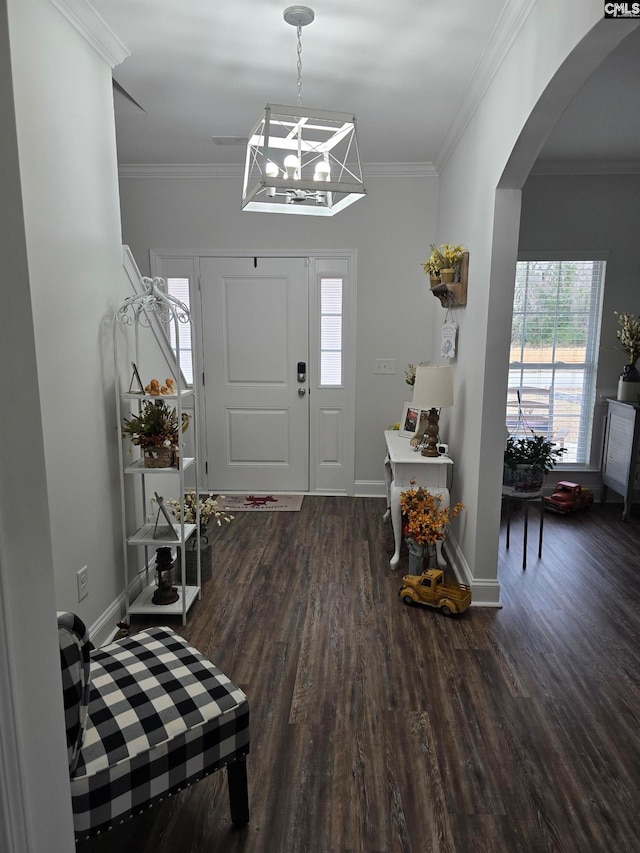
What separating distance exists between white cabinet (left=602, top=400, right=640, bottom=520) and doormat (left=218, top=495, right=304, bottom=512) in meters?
2.61

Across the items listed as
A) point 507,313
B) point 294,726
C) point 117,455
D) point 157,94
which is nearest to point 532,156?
point 507,313

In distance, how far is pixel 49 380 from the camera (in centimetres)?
221

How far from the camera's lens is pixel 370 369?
498 centimetres

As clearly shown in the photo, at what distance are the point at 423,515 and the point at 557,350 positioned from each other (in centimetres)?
256

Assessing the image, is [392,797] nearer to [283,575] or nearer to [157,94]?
[283,575]

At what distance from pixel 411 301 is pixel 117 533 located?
10.2 ft

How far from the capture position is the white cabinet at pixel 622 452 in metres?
4.49

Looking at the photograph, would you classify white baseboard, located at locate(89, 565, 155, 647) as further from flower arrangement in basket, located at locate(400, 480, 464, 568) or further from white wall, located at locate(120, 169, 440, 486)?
white wall, located at locate(120, 169, 440, 486)

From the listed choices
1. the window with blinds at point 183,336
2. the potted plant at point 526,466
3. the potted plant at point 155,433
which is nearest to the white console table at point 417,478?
the potted plant at point 526,466

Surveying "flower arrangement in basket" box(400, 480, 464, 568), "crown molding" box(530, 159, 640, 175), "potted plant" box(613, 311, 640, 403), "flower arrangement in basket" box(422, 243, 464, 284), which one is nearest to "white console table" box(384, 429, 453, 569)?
"flower arrangement in basket" box(400, 480, 464, 568)

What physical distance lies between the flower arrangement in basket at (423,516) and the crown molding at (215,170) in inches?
106

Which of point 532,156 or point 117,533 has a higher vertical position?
point 532,156

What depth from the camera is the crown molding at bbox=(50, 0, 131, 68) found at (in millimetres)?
2340

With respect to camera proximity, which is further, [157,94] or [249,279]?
[249,279]
